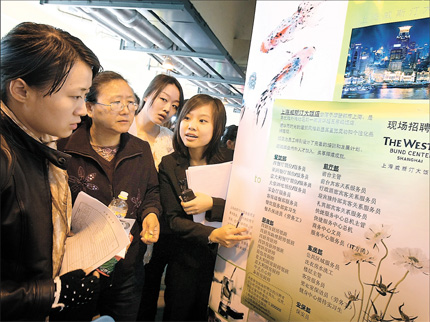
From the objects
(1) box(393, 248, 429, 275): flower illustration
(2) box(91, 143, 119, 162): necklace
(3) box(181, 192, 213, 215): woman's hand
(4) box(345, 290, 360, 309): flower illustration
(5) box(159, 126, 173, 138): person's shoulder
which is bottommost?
(4) box(345, 290, 360, 309): flower illustration

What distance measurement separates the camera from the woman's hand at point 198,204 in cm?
127

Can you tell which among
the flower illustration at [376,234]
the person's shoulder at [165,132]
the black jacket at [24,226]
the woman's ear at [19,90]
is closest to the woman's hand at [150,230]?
the black jacket at [24,226]

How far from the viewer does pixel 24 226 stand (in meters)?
0.82

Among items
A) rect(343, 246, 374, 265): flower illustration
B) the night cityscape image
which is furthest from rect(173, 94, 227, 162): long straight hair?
rect(343, 246, 374, 265): flower illustration

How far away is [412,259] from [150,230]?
36.1 inches

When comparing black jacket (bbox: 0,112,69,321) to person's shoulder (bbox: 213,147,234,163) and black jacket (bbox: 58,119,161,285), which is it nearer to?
black jacket (bbox: 58,119,161,285)

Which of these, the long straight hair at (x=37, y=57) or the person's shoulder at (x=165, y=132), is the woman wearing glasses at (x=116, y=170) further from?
the long straight hair at (x=37, y=57)

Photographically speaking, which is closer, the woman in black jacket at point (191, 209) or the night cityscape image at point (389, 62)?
the night cityscape image at point (389, 62)

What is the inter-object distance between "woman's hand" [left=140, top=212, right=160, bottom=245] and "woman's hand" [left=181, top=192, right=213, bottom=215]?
5.6 inches

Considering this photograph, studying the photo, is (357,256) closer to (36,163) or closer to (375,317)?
(375,317)

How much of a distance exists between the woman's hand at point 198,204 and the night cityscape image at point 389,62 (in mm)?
688

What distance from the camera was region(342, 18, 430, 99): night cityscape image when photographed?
77 cm

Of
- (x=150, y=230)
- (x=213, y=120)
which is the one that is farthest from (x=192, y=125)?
(x=150, y=230)

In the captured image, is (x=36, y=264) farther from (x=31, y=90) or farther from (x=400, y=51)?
(x=400, y=51)
